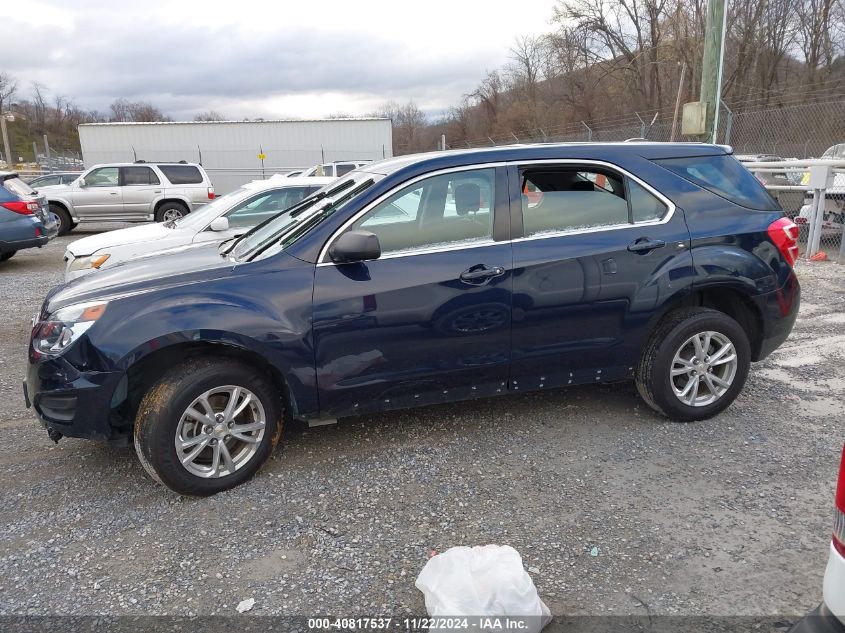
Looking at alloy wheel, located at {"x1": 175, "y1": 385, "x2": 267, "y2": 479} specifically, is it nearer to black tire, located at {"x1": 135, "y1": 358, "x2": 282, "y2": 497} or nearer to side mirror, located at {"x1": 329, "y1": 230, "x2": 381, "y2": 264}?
black tire, located at {"x1": 135, "y1": 358, "x2": 282, "y2": 497}

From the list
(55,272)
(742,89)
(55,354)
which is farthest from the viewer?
(742,89)

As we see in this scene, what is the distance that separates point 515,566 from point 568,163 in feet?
8.14

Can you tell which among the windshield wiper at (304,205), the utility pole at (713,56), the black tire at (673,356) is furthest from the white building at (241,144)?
the black tire at (673,356)

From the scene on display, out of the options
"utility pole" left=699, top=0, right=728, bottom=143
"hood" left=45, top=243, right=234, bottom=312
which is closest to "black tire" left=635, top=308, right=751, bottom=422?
"hood" left=45, top=243, right=234, bottom=312

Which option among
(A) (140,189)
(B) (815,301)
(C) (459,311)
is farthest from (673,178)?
(A) (140,189)

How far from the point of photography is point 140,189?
1563 cm

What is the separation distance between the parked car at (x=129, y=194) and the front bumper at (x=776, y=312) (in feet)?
45.2

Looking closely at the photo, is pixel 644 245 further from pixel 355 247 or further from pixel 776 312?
pixel 355 247

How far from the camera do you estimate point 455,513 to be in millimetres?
3137

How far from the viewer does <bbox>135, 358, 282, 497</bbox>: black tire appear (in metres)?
3.15

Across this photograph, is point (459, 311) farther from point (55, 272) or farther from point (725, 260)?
point (55, 272)

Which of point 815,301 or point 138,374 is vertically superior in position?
point 138,374

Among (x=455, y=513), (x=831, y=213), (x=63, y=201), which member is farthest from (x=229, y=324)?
(x=63, y=201)

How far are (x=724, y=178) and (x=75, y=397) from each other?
4.08m
